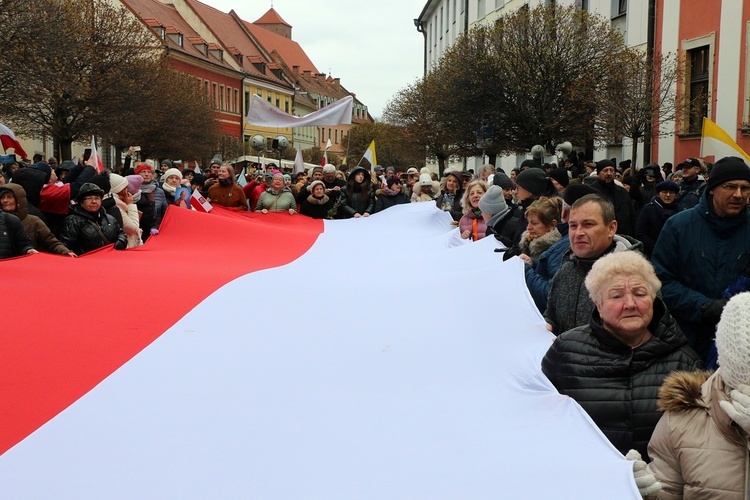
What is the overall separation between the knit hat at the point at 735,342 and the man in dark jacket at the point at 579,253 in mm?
1676

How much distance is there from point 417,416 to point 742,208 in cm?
238

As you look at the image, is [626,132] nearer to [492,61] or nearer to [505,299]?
[492,61]

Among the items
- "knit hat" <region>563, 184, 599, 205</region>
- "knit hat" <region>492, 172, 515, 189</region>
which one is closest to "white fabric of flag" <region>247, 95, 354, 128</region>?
"knit hat" <region>492, 172, 515, 189</region>

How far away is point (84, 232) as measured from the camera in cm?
823

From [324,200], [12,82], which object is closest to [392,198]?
[324,200]

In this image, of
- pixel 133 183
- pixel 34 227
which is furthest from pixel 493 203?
pixel 133 183

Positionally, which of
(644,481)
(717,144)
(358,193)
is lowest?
(644,481)

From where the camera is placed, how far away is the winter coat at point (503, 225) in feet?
26.1

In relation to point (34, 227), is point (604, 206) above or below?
above

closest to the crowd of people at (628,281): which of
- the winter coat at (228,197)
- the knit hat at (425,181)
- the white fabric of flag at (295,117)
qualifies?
the winter coat at (228,197)

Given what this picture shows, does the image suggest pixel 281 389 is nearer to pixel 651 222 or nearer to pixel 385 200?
pixel 651 222

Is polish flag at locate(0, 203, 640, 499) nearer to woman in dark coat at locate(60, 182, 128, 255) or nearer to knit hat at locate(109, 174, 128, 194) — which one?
woman in dark coat at locate(60, 182, 128, 255)

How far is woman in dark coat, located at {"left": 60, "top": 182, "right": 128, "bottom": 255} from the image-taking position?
820cm

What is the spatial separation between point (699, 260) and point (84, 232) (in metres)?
5.03
